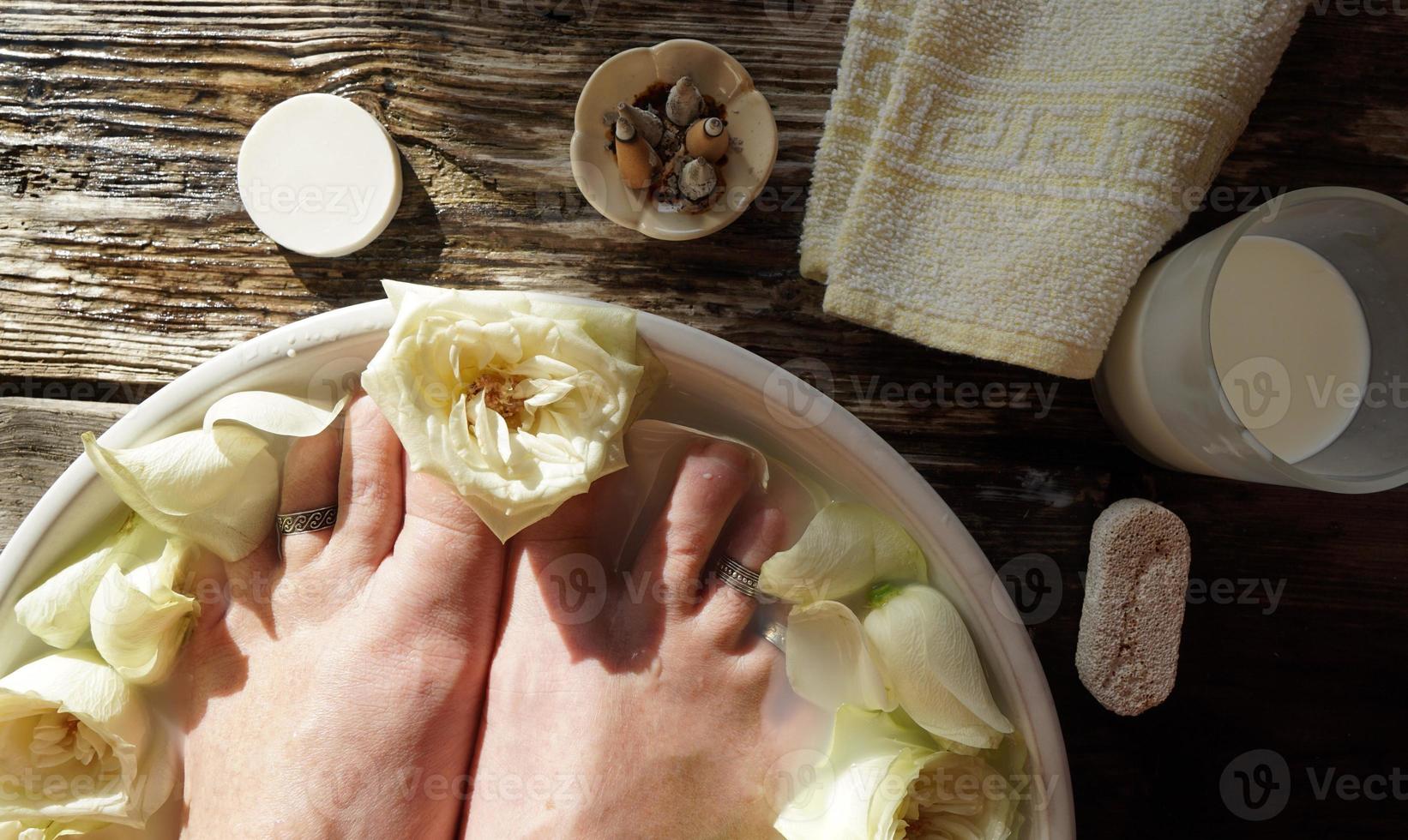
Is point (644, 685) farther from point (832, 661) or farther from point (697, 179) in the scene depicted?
point (697, 179)

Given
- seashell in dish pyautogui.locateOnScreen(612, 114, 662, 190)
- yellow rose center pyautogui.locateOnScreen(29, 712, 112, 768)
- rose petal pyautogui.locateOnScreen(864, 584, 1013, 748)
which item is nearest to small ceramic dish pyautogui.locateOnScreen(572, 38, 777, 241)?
seashell in dish pyautogui.locateOnScreen(612, 114, 662, 190)

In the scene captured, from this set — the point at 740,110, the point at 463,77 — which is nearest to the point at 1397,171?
the point at 740,110

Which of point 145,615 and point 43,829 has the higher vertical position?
point 145,615

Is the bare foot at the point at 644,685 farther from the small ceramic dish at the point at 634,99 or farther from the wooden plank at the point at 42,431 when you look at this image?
the wooden plank at the point at 42,431

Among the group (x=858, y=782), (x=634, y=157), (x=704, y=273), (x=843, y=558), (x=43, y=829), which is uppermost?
(x=634, y=157)

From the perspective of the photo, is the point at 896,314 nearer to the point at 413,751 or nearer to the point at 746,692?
the point at 746,692

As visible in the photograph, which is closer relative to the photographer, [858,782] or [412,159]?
[858,782]

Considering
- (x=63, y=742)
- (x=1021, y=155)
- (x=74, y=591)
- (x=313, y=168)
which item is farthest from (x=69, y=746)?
(x=1021, y=155)
